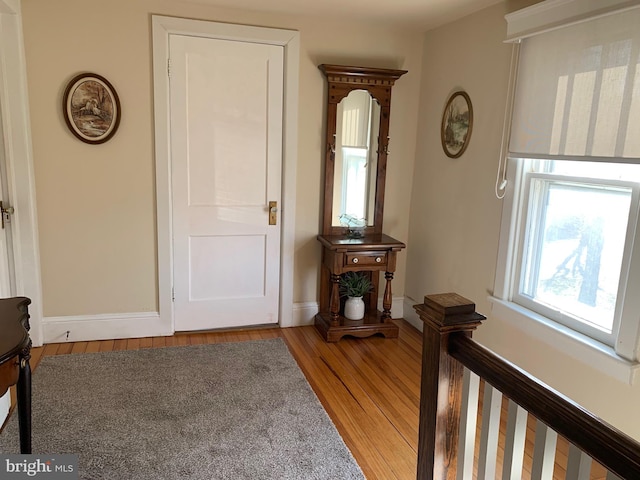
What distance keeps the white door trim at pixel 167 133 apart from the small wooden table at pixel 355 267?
0.31 m

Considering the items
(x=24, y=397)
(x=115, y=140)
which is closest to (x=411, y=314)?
(x=115, y=140)

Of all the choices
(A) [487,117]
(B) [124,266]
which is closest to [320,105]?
(A) [487,117]

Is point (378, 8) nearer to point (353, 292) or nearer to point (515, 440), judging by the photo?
point (353, 292)

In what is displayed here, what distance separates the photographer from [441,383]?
4.66 ft

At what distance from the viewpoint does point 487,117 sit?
9.84ft

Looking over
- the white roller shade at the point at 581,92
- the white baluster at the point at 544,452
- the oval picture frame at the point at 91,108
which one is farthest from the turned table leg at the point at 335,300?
the white baluster at the point at 544,452

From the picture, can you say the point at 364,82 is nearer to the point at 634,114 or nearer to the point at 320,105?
the point at 320,105

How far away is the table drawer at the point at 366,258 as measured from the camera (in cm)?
350

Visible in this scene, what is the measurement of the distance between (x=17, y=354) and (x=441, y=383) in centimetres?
132

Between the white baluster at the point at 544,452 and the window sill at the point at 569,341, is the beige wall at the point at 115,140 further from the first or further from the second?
the white baluster at the point at 544,452

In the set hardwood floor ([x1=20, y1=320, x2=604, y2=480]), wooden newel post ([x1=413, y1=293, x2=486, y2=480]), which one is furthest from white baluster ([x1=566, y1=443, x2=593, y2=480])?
hardwood floor ([x1=20, y1=320, x2=604, y2=480])

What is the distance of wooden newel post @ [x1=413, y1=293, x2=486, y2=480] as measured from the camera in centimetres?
138

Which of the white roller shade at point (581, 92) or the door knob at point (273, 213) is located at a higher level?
the white roller shade at point (581, 92)

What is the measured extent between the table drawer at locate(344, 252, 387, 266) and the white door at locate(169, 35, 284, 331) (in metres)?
0.59
